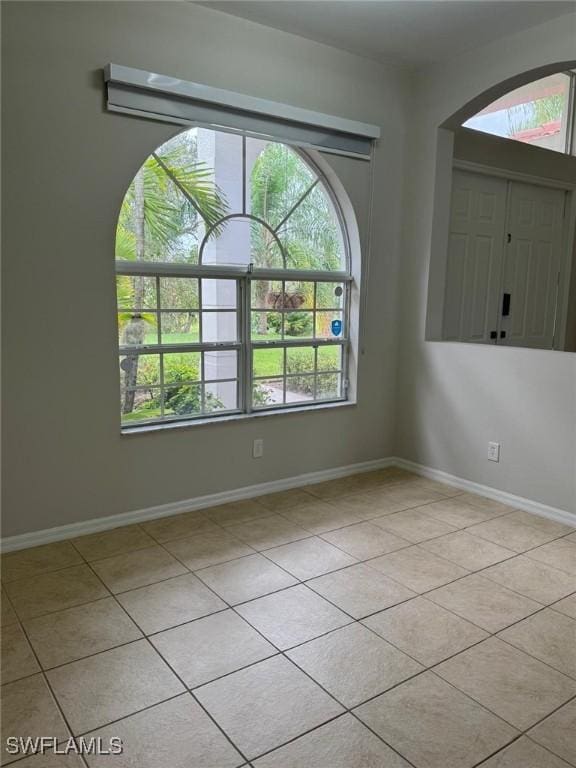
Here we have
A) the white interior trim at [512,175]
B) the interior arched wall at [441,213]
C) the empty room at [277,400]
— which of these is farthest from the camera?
the white interior trim at [512,175]

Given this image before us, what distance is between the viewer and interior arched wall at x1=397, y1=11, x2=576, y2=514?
10.8ft

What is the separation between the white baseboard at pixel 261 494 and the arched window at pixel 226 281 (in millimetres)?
497

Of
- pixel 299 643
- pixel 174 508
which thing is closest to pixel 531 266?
pixel 174 508

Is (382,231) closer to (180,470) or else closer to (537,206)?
(537,206)

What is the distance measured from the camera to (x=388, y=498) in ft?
12.0

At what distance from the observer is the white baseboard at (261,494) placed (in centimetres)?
293

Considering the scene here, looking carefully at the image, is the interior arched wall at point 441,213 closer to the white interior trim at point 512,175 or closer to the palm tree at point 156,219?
the white interior trim at point 512,175

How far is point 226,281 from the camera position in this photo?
11.2 feet

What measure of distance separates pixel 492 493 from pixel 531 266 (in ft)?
7.12

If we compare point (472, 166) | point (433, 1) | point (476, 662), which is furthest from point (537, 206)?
point (476, 662)

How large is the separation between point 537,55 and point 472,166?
1069mm

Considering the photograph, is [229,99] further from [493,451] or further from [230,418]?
[493,451]

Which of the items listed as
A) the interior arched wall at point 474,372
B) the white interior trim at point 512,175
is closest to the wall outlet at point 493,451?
the interior arched wall at point 474,372

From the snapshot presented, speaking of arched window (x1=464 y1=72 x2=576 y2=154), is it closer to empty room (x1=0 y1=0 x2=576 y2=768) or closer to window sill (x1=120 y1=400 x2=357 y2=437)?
empty room (x1=0 y1=0 x2=576 y2=768)
